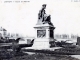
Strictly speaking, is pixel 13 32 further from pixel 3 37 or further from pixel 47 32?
pixel 47 32

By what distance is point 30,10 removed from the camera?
1890 mm

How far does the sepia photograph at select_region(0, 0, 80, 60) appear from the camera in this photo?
6.08ft

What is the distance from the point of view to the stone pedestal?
187 cm

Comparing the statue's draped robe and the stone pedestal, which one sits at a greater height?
the statue's draped robe

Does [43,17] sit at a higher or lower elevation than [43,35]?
higher

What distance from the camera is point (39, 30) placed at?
188cm

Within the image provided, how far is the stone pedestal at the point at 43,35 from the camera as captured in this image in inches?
73.7

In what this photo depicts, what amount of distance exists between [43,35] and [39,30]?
5 cm

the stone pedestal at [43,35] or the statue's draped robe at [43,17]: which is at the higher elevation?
the statue's draped robe at [43,17]

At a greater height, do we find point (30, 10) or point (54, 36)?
point (30, 10)

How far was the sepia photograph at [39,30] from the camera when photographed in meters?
1.85

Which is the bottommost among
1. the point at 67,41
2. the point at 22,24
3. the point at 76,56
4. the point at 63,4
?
the point at 76,56

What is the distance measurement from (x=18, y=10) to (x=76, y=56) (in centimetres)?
58

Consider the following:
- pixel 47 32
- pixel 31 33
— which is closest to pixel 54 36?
pixel 47 32
